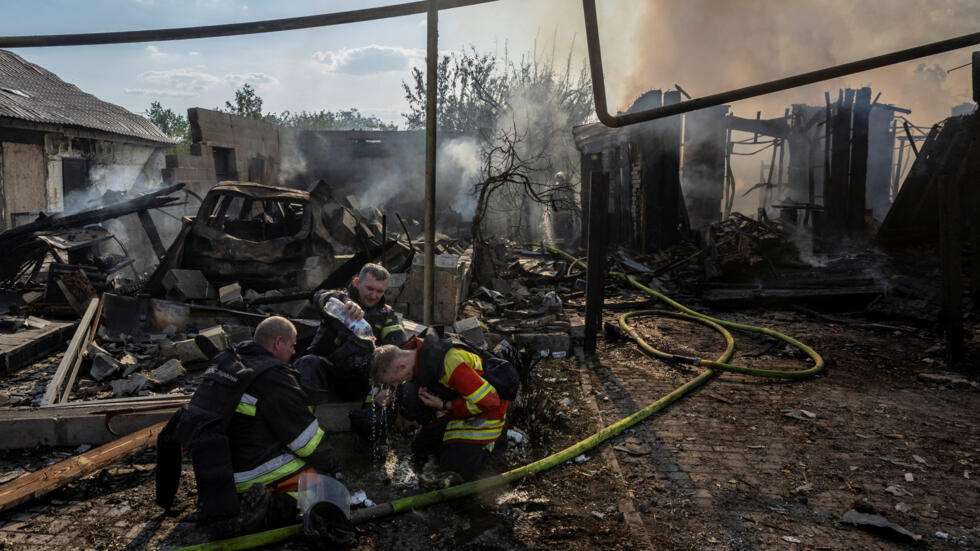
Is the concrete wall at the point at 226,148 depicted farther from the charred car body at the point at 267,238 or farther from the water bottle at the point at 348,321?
the water bottle at the point at 348,321

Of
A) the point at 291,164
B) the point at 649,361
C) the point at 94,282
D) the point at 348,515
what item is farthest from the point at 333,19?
the point at 291,164

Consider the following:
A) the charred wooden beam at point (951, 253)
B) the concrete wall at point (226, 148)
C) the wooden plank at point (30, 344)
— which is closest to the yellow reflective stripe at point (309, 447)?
the wooden plank at point (30, 344)

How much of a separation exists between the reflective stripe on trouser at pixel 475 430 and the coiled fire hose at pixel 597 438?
0.26 meters

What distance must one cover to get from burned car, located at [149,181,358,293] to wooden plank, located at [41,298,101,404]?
3.28ft

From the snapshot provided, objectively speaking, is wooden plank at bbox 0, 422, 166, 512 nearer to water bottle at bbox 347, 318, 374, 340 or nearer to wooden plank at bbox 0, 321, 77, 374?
water bottle at bbox 347, 318, 374, 340

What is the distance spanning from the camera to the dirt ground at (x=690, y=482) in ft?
11.4

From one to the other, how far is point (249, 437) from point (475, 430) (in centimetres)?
141

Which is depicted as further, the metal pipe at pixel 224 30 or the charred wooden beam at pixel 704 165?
the charred wooden beam at pixel 704 165

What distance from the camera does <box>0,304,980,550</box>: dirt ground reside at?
11.4 feet

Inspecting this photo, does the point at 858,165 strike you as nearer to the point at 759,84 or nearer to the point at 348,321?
the point at 759,84

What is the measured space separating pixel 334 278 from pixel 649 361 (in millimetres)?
4423

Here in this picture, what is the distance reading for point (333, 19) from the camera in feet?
13.7

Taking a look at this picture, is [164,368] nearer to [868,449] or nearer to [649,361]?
[649,361]

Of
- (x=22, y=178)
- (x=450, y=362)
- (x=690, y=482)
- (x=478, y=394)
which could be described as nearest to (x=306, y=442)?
(x=450, y=362)
